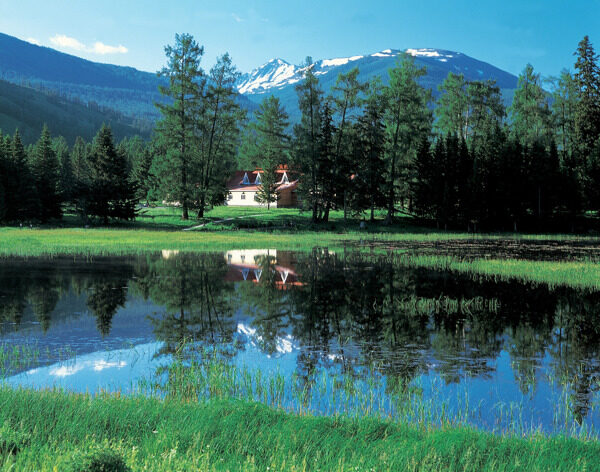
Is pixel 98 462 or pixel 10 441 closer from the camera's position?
pixel 98 462

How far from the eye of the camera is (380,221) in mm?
70500

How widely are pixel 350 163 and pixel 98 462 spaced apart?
64548mm

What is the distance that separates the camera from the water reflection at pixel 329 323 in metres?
12.3

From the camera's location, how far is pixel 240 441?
7.59 metres

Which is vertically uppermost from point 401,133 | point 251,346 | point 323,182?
point 401,133

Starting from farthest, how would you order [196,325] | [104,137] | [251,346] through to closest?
[104,137], [196,325], [251,346]

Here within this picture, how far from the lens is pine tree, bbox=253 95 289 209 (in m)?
86.2

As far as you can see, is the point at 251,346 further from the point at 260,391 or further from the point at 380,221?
the point at 380,221

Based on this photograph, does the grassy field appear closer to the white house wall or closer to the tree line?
the tree line

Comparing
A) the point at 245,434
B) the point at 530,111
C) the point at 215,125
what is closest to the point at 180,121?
the point at 215,125

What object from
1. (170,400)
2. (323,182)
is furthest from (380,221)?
(170,400)

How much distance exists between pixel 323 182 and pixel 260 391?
187ft

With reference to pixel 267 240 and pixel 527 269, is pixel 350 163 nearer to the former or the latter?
pixel 267 240

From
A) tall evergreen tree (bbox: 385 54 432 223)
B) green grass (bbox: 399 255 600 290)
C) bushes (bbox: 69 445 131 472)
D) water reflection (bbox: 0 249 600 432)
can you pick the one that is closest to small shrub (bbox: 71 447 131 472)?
bushes (bbox: 69 445 131 472)
